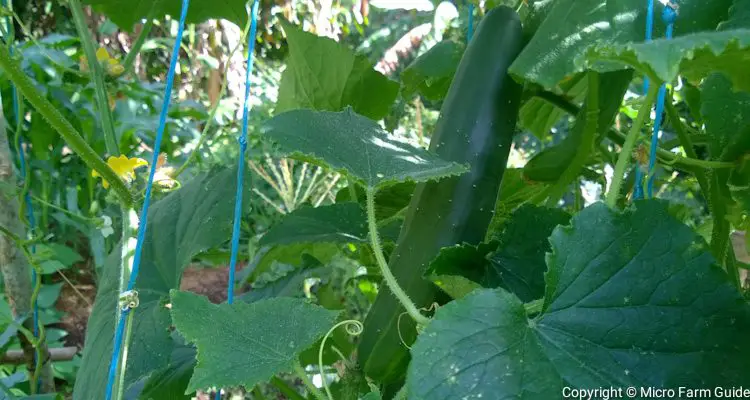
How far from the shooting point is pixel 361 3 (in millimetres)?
4434

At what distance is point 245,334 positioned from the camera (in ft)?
1.31

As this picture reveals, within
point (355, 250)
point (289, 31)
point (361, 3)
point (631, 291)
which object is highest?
point (361, 3)

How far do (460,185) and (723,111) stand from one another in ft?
0.83

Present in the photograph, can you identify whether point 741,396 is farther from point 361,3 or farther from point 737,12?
point 361,3

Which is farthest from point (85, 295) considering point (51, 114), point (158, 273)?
point (51, 114)

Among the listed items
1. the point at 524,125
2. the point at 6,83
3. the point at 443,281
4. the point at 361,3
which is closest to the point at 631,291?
the point at 443,281

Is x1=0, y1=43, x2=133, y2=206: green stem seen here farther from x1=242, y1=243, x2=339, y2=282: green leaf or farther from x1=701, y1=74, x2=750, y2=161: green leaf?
x1=701, y1=74, x2=750, y2=161: green leaf

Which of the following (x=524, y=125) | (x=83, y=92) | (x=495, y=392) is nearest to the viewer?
(x=495, y=392)

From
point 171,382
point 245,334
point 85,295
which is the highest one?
point 245,334

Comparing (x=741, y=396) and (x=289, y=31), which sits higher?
(x=289, y=31)

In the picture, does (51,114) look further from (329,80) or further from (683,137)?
(683,137)

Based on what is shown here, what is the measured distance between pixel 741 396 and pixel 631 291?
0.26 feet

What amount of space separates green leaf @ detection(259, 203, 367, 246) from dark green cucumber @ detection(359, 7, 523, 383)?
8cm

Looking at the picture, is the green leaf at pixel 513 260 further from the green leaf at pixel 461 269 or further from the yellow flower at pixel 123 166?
the yellow flower at pixel 123 166
